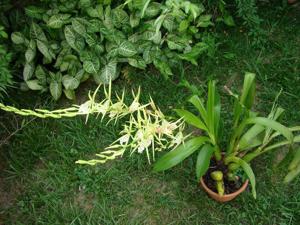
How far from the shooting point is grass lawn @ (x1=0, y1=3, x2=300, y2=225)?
2707mm

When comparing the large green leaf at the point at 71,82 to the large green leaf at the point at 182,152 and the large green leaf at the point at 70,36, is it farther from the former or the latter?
the large green leaf at the point at 182,152

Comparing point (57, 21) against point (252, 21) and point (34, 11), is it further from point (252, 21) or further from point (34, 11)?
point (252, 21)

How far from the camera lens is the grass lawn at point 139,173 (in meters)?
2.71

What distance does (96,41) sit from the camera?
3000mm

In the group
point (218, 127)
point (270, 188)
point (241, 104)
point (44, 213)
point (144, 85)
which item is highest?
point (241, 104)

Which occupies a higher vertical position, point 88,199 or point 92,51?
point 92,51

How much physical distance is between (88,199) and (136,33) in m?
1.25

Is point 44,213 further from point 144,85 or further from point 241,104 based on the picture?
point 241,104

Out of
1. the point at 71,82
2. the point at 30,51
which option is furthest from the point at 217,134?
the point at 30,51

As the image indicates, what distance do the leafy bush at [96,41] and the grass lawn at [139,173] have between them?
20 cm

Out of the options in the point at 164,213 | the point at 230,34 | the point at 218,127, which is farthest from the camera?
the point at 230,34

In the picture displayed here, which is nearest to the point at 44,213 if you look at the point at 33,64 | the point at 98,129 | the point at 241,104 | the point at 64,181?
the point at 64,181

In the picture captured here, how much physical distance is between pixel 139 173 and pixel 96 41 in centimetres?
100

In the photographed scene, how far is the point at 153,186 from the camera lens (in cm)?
284
